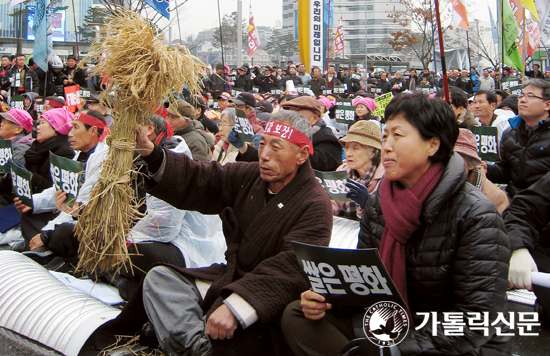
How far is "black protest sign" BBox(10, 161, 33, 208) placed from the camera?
5121mm

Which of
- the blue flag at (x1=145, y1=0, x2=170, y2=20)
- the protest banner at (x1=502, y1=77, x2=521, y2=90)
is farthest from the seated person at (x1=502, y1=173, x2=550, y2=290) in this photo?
the protest banner at (x1=502, y1=77, x2=521, y2=90)

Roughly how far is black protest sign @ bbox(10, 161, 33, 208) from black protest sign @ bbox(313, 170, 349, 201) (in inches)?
108

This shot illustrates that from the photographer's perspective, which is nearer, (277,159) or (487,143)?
(277,159)

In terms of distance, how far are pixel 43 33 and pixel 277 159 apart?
9.66 meters

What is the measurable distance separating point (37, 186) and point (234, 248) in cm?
345

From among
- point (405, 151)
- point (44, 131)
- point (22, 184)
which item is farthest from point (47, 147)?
point (405, 151)

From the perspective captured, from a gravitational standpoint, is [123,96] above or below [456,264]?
above

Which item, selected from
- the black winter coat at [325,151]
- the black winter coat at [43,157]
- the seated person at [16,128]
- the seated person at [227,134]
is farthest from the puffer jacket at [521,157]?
the seated person at [16,128]

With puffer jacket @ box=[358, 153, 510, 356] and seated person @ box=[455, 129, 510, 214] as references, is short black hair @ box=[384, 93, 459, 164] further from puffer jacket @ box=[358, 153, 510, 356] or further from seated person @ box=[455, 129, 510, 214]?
seated person @ box=[455, 129, 510, 214]

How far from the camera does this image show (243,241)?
3.03m

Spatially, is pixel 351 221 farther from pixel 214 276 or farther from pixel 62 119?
pixel 62 119

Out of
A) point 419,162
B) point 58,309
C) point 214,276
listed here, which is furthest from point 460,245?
point 58,309

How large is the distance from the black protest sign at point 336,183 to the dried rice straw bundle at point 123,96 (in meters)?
1.84

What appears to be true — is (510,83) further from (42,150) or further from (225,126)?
(42,150)
